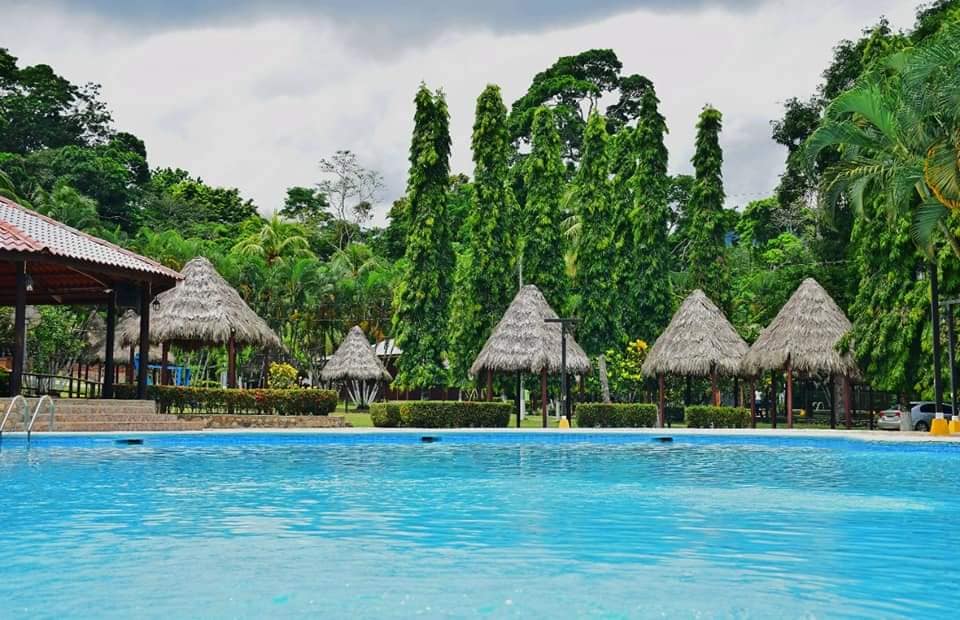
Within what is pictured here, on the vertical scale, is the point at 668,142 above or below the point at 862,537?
above

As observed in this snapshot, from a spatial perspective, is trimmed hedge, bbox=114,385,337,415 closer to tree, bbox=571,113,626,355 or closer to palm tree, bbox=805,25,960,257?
tree, bbox=571,113,626,355

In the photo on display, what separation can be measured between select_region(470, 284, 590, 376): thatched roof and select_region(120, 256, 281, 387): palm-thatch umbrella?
643 centimetres

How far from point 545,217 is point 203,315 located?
44.1 ft

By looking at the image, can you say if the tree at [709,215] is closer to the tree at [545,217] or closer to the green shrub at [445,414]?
the tree at [545,217]

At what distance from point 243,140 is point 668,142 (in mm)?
16167

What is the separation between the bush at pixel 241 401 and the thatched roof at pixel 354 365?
13.3 m

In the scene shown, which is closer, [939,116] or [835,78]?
[939,116]

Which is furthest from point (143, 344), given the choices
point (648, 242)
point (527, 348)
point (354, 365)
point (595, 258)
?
point (648, 242)

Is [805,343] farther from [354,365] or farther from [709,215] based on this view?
[354,365]

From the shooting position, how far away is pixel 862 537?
723cm

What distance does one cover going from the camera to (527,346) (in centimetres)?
2756

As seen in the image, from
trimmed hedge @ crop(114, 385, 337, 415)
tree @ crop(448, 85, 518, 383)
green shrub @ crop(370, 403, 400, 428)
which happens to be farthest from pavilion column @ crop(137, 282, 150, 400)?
tree @ crop(448, 85, 518, 383)

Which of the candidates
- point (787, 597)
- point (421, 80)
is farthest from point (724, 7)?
point (421, 80)

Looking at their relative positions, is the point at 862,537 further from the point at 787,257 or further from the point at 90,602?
the point at 787,257
